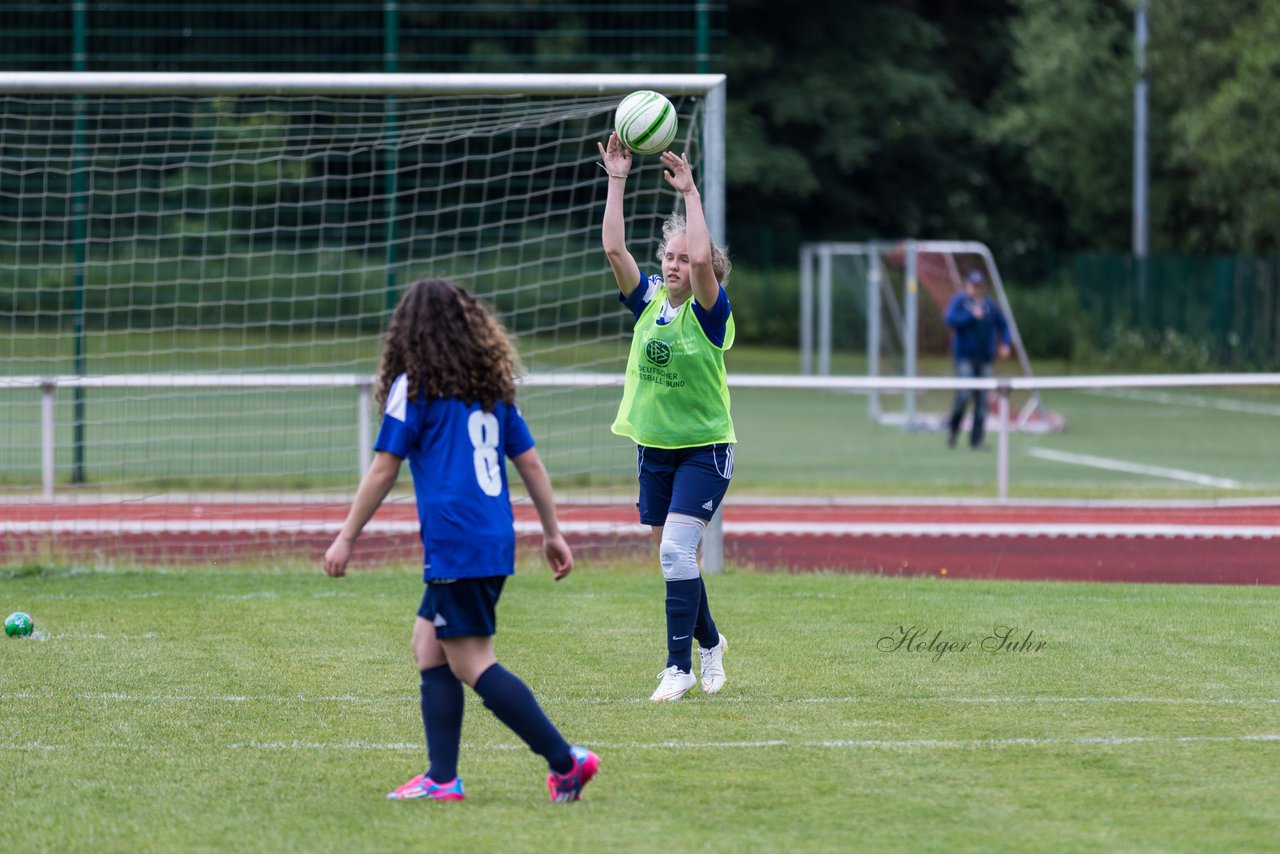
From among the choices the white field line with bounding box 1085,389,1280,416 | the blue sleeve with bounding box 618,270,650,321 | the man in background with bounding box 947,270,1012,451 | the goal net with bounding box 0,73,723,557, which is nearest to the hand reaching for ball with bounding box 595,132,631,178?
the blue sleeve with bounding box 618,270,650,321

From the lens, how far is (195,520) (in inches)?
529

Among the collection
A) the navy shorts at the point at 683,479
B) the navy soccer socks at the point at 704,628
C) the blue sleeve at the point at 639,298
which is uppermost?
the blue sleeve at the point at 639,298

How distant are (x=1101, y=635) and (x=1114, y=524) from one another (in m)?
5.44

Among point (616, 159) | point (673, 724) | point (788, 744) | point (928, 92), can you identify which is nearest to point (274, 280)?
point (616, 159)

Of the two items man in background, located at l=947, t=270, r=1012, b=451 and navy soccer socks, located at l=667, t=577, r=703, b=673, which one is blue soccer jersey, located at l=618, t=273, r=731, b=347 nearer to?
navy soccer socks, located at l=667, t=577, r=703, b=673

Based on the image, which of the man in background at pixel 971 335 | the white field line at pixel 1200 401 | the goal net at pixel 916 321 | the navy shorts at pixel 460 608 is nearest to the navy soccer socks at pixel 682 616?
the navy shorts at pixel 460 608

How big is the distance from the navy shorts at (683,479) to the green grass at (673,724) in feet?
2.66

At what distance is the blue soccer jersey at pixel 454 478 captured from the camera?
17.3 feet

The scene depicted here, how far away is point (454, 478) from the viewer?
17.4ft

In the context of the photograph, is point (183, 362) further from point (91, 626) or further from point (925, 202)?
point (925, 202)

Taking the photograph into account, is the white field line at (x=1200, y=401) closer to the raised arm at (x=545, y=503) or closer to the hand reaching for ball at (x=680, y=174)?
the hand reaching for ball at (x=680, y=174)

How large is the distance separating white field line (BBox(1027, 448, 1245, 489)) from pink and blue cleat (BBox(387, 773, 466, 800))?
12302mm

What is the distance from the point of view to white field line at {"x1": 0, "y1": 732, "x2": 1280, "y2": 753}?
623 cm

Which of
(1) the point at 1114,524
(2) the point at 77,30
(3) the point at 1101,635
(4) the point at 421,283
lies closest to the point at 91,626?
(4) the point at 421,283
